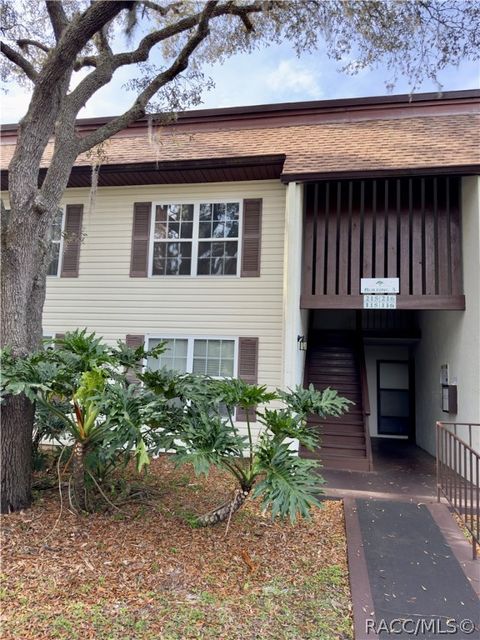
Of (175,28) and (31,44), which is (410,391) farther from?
(31,44)

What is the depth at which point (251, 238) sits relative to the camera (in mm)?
7891

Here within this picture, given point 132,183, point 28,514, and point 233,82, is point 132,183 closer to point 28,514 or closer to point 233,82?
point 233,82

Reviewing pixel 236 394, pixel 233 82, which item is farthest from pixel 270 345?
pixel 233 82

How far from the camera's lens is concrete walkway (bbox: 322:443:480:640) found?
291cm

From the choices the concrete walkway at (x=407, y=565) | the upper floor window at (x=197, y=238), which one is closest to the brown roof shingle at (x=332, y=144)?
the upper floor window at (x=197, y=238)

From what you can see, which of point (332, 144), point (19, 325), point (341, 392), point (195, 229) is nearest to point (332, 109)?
point (332, 144)

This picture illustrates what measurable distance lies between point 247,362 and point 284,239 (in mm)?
2348

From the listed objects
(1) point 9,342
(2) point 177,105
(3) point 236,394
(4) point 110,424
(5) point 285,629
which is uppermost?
(2) point 177,105

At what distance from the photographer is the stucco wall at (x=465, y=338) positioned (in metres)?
6.41

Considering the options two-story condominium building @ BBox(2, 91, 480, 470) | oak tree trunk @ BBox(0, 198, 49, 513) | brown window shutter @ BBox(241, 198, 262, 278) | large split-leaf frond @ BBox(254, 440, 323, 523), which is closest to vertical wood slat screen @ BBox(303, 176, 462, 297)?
two-story condominium building @ BBox(2, 91, 480, 470)

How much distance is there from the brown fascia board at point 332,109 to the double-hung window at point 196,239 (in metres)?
1.76

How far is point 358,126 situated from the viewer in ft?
26.8

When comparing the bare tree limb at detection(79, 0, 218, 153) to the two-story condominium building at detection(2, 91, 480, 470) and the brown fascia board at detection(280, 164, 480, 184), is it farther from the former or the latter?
the brown fascia board at detection(280, 164, 480, 184)

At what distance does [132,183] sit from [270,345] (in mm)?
4225
